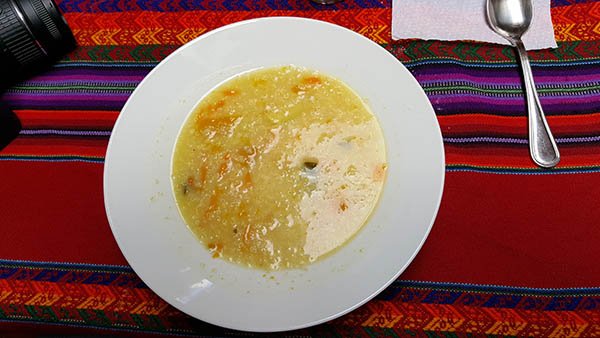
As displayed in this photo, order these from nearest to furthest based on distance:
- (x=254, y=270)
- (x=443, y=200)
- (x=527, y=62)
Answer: (x=254, y=270) < (x=443, y=200) < (x=527, y=62)

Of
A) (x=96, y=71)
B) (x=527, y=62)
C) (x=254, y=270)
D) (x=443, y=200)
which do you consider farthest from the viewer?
(x=96, y=71)

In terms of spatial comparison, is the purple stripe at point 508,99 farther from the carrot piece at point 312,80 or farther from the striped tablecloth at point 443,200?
the carrot piece at point 312,80

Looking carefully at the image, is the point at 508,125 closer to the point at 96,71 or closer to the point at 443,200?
the point at 443,200

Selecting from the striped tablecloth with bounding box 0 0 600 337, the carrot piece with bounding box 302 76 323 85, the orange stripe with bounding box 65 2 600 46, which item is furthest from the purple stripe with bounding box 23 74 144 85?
the carrot piece with bounding box 302 76 323 85

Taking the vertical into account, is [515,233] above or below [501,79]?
below

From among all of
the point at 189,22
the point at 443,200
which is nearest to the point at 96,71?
the point at 189,22

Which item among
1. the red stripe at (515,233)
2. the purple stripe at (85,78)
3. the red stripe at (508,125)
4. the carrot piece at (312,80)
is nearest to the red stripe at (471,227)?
the red stripe at (515,233)

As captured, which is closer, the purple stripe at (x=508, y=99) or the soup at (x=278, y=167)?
the soup at (x=278, y=167)

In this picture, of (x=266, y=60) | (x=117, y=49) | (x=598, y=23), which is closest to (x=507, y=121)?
(x=598, y=23)
